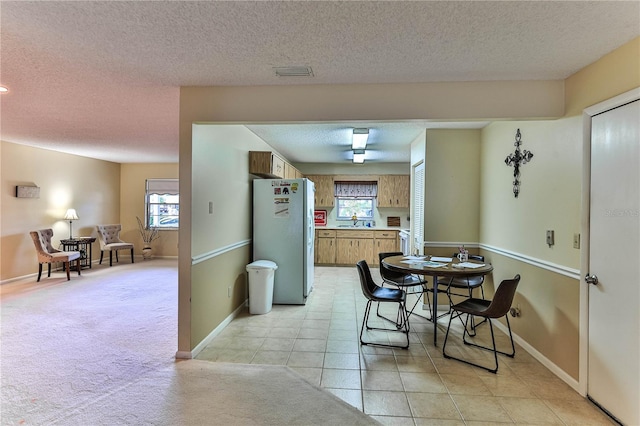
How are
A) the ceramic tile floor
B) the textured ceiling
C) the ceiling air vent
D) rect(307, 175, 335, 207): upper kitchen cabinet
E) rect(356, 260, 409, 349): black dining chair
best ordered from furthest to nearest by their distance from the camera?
rect(307, 175, 335, 207): upper kitchen cabinet
rect(356, 260, 409, 349): black dining chair
the ceiling air vent
the ceramic tile floor
the textured ceiling

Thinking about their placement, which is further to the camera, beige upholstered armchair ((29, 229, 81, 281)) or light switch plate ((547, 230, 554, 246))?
beige upholstered armchair ((29, 229, 81, 281))

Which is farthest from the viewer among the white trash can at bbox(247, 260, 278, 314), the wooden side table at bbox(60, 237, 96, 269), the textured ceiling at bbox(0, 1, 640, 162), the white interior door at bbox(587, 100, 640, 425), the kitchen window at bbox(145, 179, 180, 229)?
the kitchen window at bbox(145, 179, 180, 229)

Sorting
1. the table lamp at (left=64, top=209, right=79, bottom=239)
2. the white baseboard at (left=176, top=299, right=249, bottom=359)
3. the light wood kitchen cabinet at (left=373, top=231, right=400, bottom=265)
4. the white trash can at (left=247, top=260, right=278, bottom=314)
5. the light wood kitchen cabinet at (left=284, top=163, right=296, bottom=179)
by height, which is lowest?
the white baseboard at (left=176, top=299, right=249, bottom=359)

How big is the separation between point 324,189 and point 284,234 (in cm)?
328

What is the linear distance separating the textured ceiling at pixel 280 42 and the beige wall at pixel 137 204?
16.1 ft

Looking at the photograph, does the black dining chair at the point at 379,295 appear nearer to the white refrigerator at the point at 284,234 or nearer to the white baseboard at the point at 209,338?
the white refrigerator at the point at 284,234

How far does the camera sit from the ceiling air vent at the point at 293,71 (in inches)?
92.4

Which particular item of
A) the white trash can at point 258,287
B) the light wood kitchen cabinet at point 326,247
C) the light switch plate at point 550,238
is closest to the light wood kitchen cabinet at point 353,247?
the light wood kitchen cabinet at point 326,247

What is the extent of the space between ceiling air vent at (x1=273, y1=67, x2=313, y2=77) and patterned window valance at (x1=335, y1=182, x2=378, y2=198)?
5149 millimetres

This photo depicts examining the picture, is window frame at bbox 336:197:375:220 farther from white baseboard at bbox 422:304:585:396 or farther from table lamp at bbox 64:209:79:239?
table lamp at bbox 64:209:79:239

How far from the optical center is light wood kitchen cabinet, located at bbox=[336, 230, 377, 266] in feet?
23.6

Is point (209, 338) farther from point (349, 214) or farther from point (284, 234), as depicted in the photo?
point (349, 214)

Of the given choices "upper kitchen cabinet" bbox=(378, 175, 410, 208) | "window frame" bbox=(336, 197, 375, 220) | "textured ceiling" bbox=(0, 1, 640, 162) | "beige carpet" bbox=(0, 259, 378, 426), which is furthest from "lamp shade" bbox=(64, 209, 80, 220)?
"upper kitchen cabinet" bbox=(378, 175, 410, 208)

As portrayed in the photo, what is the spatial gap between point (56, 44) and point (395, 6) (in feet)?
7.00
